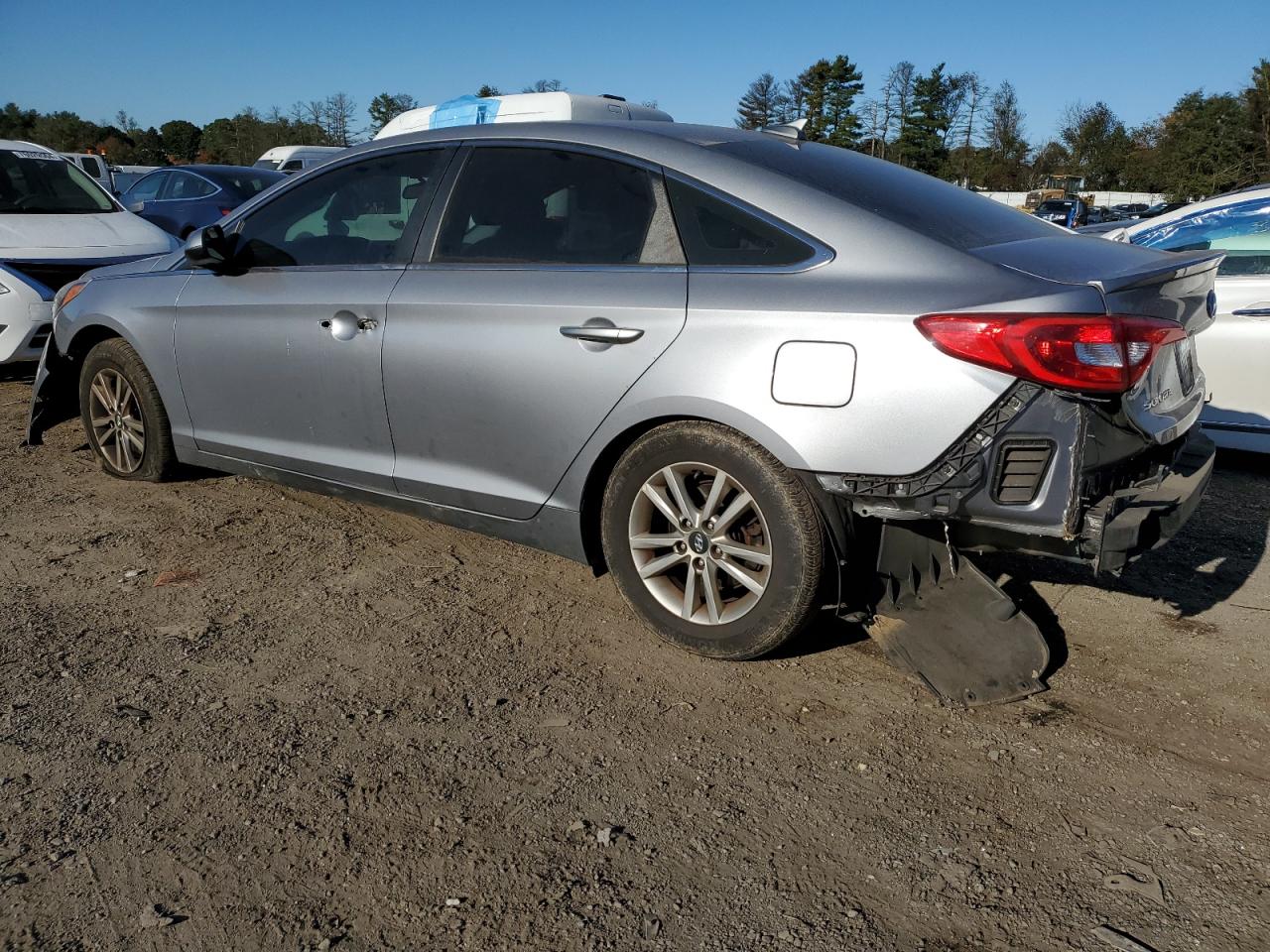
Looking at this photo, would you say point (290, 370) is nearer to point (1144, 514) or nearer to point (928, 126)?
point (1144, 514)

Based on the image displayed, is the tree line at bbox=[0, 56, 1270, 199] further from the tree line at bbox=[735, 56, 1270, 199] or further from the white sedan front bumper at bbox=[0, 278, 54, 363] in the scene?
the white sedan front bumper at bbox=[0, 278, 54, 363]

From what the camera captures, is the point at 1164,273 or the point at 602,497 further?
the point at 602,497

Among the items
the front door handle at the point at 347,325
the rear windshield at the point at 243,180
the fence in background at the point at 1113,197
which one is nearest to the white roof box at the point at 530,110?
the front door handle at the point at 347,325

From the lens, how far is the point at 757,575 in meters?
3.30

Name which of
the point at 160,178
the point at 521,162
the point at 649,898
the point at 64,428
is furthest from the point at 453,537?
the point at 160,178

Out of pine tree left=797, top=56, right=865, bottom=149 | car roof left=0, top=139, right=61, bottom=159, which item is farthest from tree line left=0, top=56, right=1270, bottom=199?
car roof left=0, top=139, right=61, bottom=159

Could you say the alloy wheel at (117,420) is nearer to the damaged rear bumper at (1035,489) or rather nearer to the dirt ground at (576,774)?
the dirt ground at (576,774)

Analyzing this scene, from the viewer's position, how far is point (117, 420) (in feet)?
17.4

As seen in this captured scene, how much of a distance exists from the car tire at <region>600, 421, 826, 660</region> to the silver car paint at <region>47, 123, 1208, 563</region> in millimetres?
96

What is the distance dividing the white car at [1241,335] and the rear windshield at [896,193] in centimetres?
241

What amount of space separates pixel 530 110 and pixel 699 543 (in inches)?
217

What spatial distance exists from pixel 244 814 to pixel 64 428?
5.05m

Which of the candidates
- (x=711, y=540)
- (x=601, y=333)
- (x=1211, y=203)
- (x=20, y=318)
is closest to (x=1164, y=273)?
(x=711, y=540)

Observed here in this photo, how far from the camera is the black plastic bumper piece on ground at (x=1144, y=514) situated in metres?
2.91
